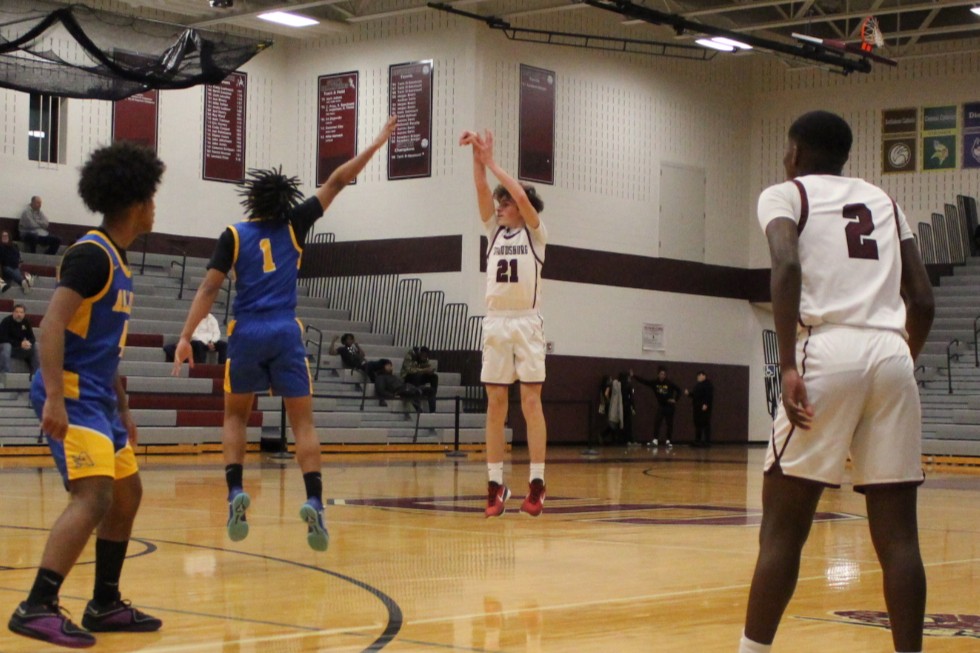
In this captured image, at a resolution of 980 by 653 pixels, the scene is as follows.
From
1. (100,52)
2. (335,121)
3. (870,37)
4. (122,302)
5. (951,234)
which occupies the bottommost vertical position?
(122,302)

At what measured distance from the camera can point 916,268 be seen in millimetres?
4320

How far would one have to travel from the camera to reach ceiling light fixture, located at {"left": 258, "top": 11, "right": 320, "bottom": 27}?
2556cm

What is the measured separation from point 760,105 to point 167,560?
27612mm

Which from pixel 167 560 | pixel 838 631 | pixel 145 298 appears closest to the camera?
pixel 838 631

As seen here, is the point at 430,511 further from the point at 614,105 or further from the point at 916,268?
the point at 614,105

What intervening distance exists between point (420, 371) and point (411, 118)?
5413 millimetres

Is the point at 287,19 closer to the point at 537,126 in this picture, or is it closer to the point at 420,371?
the point at 537,126

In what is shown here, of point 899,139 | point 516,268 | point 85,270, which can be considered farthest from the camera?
point 899,139

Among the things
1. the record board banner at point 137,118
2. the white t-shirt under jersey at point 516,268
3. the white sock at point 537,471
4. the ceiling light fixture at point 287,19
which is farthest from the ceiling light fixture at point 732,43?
the white sock at point 537,471

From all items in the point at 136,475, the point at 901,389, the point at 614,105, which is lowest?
the point at 136,475

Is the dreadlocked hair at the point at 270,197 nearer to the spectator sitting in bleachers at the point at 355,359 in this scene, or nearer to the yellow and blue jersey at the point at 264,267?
the yellow and blue jersey at the point at 264,267

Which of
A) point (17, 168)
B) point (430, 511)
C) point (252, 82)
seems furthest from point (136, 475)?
point (252, 82)

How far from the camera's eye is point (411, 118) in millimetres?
26953

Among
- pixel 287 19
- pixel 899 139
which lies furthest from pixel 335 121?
pixel 899 139
